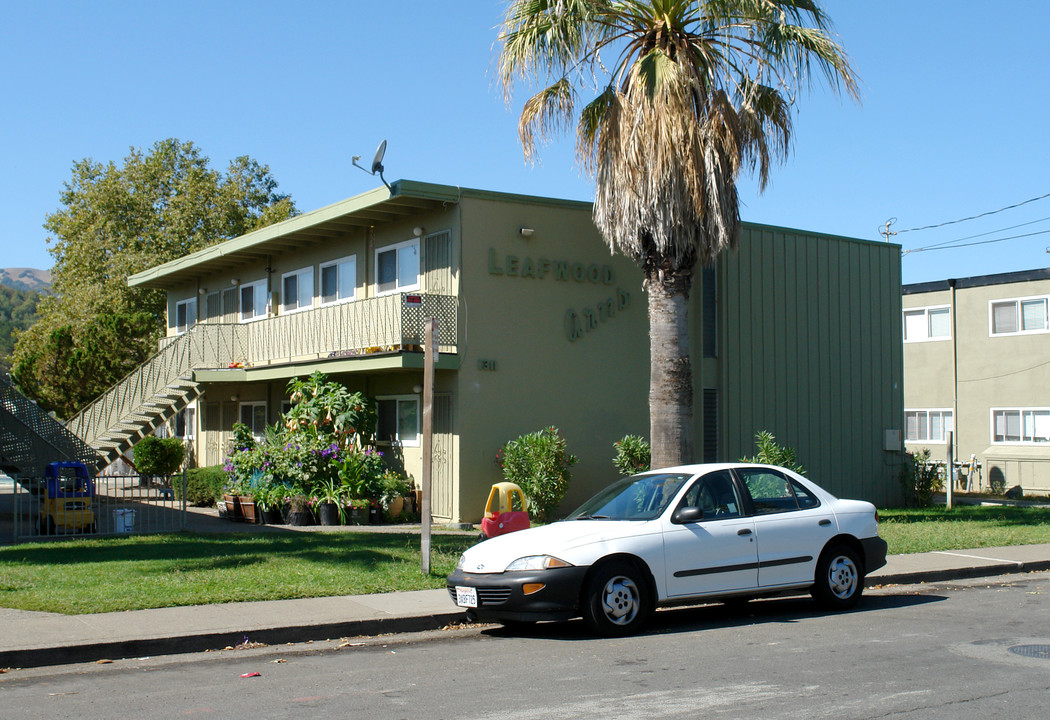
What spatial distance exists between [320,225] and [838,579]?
14377 millimetres

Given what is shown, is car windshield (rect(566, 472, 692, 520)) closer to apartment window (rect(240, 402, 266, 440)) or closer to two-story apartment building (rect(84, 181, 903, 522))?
two-story apartment building (rect(84, 181, 903, 522))

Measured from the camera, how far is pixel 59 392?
3709 centimetres

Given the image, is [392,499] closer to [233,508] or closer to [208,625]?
[233,508]

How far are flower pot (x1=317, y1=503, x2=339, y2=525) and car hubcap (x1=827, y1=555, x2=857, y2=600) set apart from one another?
1040 cm

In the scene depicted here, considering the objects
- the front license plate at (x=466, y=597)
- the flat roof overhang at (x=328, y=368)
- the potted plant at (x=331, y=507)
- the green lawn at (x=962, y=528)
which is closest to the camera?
the front license plate at (x=466, y=597)

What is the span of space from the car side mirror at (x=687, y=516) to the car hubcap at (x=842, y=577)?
181 cm

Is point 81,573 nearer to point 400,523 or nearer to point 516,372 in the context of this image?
point 400,523

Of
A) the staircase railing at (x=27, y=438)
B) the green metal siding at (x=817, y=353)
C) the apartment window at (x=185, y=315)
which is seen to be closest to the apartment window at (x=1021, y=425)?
the green metal siding at (x=817, y=353)

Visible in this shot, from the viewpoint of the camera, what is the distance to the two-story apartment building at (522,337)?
19.1 metres

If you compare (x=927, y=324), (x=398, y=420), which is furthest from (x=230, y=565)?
(x=927, y=324)

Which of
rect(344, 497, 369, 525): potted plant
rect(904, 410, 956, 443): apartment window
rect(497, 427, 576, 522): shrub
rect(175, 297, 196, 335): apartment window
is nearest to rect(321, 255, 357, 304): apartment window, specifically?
rect(344, 497, 369, 525): potted plant

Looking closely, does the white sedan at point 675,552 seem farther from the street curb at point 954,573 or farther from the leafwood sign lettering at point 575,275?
the leafwood sign lettering at point 575,275

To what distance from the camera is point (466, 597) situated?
9000 mm

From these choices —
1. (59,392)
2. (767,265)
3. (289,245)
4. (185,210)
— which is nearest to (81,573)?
(289,245)
